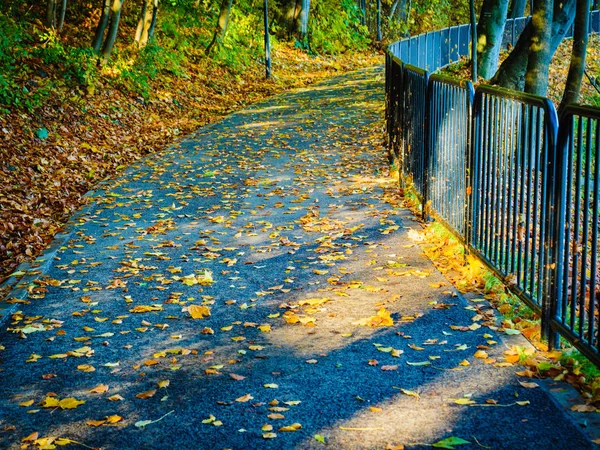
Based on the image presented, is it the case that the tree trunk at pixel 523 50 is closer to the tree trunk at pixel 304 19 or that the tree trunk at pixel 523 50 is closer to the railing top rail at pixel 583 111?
the railing top rail at pixel 583 111

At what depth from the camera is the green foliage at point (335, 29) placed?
36.4 metres

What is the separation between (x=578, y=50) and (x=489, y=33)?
32.5 feet

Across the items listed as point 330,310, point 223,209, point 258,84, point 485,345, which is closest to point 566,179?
point 485,345

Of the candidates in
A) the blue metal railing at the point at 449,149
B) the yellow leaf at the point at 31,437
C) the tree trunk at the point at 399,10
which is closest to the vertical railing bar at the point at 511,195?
the blue metal railing at the point at 449,149

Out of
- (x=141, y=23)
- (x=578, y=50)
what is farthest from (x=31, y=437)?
(x=141, y=23)

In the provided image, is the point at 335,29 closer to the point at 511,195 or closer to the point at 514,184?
the point at 511,195

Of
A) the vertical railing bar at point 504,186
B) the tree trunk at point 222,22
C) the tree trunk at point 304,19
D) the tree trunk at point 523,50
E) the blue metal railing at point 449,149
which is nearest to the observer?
the vertical railing bar at point 504,186

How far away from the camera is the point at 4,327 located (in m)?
5.97

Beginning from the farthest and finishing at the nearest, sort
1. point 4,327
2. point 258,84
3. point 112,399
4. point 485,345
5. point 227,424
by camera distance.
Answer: point 258,84 < point 4,327 < point 485,345 < point 112,399 < point 227,424

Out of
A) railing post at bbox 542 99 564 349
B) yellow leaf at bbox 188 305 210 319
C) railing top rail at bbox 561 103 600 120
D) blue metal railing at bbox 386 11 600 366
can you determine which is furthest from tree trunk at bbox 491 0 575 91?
railing top rail at bbox 561 103 600 120

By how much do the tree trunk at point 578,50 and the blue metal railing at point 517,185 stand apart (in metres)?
5.00

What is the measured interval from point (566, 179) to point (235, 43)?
24.3 m

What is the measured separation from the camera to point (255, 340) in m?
5.50

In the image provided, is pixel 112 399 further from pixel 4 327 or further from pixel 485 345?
pixel 485 345
